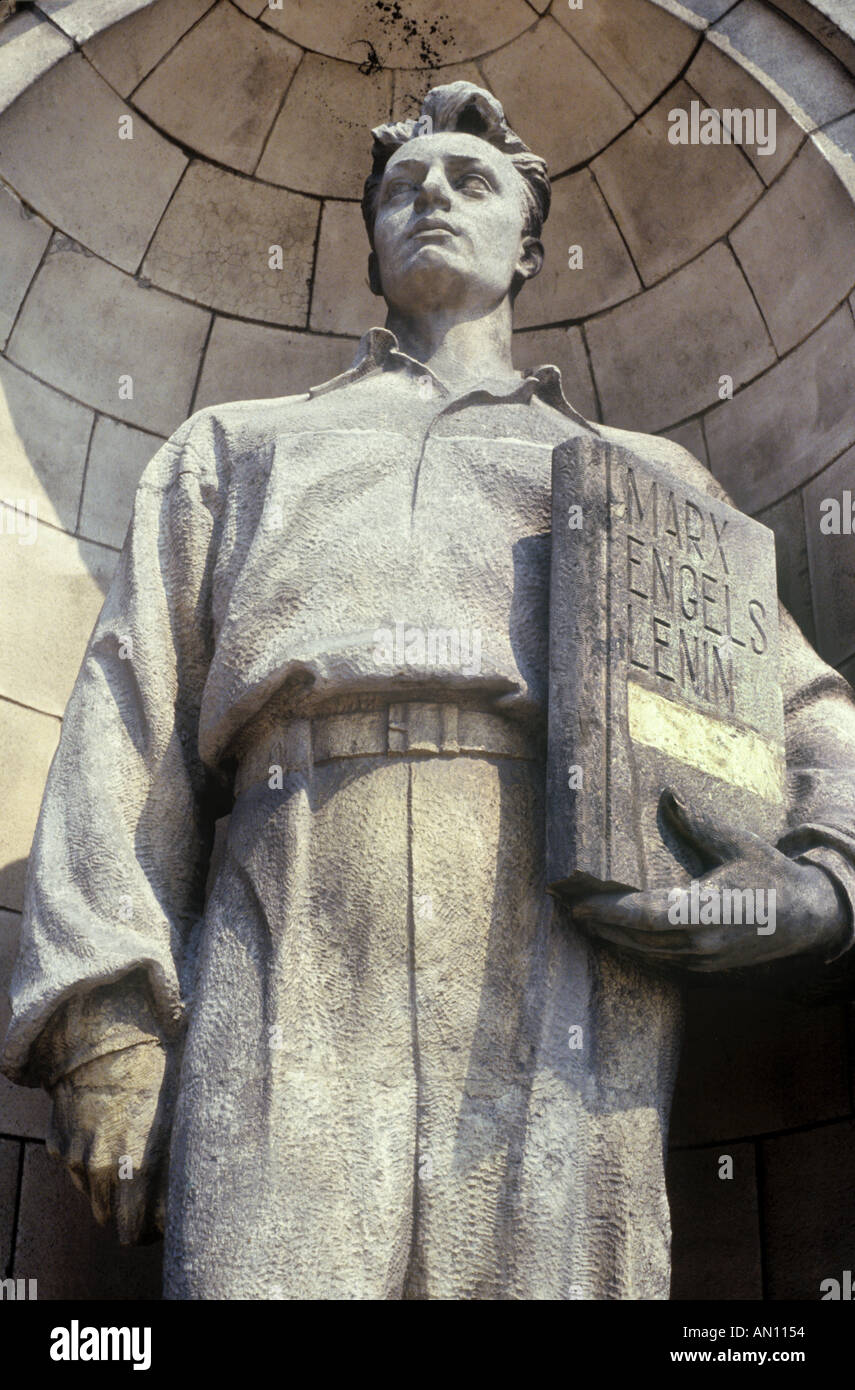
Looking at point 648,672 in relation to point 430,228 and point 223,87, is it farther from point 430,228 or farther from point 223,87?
point 223,87

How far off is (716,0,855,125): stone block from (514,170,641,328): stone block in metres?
0.70

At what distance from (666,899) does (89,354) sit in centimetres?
285

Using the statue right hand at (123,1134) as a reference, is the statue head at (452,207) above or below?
above

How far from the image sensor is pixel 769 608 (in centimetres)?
448

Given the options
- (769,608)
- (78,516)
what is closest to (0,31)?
(78,516)

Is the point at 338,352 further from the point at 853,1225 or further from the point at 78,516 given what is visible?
the point at 853,1225

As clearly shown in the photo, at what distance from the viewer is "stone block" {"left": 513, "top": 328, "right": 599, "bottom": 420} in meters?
6.14

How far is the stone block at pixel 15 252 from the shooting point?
224 inches

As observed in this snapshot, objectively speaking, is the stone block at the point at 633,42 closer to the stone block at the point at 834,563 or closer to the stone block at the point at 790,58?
the stone block at the point at 790,58

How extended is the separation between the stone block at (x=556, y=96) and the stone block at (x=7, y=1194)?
11.0ft

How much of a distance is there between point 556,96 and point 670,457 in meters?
1.80

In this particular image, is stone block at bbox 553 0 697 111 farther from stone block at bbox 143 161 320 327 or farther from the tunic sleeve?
the tunic sleeve

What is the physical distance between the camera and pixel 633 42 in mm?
6004

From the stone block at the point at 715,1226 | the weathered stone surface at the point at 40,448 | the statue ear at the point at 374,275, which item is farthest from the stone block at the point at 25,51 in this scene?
the stone block at the point at 715,1226
